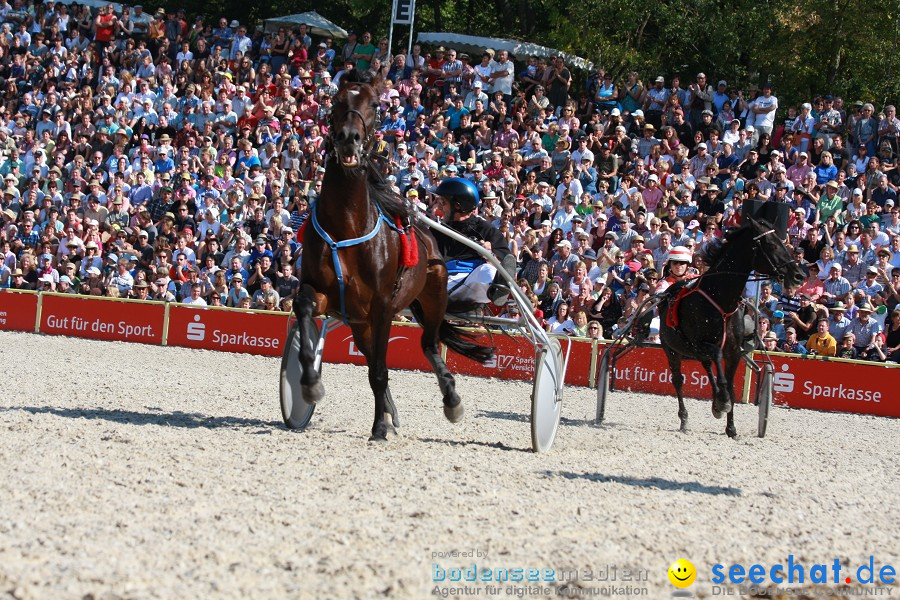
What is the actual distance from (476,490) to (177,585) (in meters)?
2.34

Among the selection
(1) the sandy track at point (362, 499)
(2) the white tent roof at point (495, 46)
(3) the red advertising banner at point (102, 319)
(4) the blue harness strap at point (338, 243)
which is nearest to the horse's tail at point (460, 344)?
(1) the sandy track at point (362, 499)

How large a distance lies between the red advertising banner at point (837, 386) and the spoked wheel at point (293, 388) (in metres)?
8.17

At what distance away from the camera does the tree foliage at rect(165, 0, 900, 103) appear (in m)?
21.1

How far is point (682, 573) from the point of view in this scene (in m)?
4.76

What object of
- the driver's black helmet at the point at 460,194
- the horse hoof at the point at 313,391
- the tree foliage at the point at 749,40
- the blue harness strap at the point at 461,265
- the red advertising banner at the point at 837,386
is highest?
the tree foliage at the point at 749,40

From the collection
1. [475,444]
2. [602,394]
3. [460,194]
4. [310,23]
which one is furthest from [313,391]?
[310,23]

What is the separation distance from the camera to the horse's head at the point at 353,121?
275 inches

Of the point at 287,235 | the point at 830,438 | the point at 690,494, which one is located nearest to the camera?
the point at 690,494

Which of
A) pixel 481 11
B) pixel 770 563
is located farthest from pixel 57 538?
pixel 481 11

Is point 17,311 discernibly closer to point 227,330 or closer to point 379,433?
point 227,330

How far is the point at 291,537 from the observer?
15.9 ft

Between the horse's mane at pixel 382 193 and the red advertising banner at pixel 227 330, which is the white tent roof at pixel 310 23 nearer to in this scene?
the red advertising banner at pixel 227 330

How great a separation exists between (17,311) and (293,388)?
11.6 metres

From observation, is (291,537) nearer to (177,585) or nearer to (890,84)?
(177,585)
